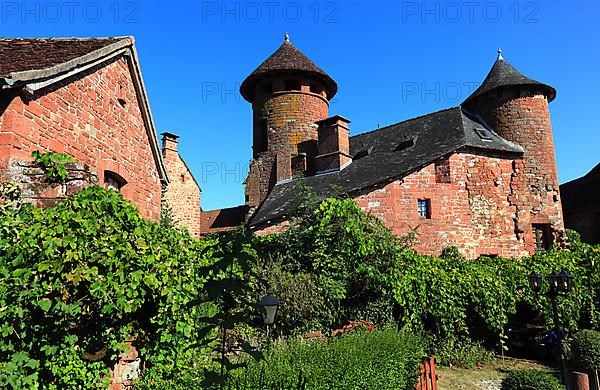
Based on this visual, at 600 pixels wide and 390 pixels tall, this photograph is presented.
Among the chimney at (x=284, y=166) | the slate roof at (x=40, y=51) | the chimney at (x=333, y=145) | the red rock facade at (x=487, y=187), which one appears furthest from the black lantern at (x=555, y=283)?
the chimney at (x=284, y=166)

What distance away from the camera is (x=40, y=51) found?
8.34 meters

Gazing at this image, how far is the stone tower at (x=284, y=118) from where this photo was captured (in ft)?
80.6

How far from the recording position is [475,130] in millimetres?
20234

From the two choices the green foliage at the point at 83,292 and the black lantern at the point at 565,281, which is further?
the black lantern at the point at 565,281

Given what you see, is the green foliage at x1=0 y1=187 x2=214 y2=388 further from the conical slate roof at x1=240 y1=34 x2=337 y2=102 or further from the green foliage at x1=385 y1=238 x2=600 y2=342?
the conical slate roof at x1=240 y1=34 x2=337 y2=102

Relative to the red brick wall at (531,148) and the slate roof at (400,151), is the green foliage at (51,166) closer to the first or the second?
the slate roof at (400,151)

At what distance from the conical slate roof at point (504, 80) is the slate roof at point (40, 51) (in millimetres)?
17542

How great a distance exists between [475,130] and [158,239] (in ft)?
56.8

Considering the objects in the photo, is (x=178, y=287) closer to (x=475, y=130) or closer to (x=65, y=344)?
(x=65, y=344)

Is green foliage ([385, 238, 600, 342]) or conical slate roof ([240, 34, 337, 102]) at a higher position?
conical slate roof ([240, 34, 337, 102])

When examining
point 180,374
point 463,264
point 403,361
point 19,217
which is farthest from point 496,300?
point 19,217

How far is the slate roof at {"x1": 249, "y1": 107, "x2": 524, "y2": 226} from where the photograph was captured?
737 inches

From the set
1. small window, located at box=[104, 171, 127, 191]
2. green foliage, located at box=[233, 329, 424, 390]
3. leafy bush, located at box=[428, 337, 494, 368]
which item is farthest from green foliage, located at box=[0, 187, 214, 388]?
leafy bush, located at box=[428, 337, 494, 368]

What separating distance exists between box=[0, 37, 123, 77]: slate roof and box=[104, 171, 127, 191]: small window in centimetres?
240
